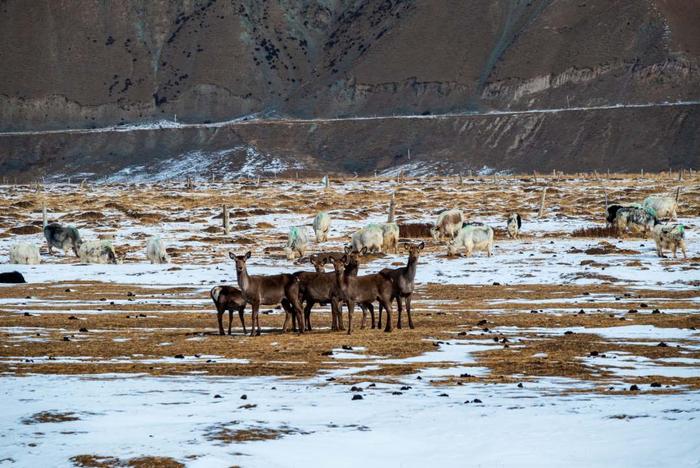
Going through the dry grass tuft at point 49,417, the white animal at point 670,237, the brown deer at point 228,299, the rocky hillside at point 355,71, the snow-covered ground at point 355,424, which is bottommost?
the snow-covered ground at point 355,424

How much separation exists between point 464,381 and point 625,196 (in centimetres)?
5903

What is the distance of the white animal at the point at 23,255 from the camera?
133 ft

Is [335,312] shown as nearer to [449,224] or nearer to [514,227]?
[449,224]

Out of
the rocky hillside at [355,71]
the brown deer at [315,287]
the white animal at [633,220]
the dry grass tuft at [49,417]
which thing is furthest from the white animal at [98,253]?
the rocky hillside at [355,71]

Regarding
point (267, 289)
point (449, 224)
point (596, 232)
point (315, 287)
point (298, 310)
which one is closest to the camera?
point (298, 310)

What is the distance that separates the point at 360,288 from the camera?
71.3 ft

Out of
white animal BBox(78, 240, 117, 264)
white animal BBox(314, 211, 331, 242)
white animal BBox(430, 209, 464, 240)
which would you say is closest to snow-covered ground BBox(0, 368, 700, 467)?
white animal BBox(78, 240, 117, 264)

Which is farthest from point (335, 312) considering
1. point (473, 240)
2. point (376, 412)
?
point (473, 240)

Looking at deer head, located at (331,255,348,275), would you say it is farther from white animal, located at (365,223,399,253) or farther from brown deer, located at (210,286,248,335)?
white animal, located at (365,223,399,253)

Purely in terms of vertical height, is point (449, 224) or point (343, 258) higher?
point (449, 224)

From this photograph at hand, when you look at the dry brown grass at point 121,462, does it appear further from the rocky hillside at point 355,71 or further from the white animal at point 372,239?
the rocky hillside at point 355,71

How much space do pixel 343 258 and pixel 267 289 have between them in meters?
1.73

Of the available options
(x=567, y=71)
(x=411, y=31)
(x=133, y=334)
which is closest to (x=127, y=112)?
(x=411, y=31)

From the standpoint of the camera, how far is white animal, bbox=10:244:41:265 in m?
40.7
